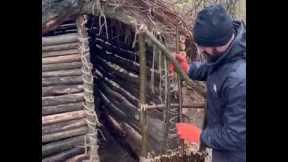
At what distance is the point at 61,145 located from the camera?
16.8 feet

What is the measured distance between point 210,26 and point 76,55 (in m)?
2.23

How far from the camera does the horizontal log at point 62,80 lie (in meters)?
5.07

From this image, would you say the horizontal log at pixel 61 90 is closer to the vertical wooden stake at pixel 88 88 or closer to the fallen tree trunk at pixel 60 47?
the vertical wooden stake at pixel 88 88

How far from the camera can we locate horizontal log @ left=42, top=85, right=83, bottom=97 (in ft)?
16.5

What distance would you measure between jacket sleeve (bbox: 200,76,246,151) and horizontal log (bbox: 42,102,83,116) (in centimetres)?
206

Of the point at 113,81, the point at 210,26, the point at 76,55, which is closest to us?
the point at 210,26

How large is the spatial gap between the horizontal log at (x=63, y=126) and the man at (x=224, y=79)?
1831 mm

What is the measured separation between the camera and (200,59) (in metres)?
6.09

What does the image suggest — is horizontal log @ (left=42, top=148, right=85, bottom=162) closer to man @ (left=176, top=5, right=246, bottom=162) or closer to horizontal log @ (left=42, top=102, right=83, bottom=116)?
horizontal log @ (left=42, top=102, right=83, bottom=116)

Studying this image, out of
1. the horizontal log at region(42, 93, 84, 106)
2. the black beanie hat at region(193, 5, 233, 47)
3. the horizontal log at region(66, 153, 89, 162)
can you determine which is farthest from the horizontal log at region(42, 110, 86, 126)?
the black beanie hat at region(193, 5, 233, 47)

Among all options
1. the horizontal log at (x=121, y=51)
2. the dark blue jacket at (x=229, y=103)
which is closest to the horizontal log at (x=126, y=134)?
the horizontal log at (x=121, y=51)

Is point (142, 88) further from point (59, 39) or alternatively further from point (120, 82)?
point (120, 82)
